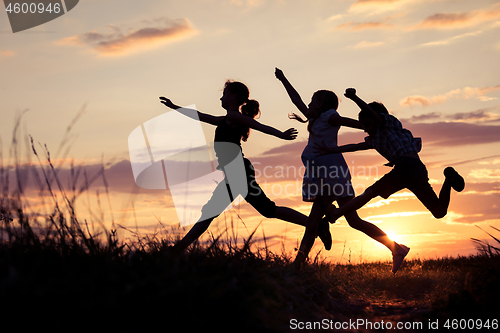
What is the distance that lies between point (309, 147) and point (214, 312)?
3.20 metres

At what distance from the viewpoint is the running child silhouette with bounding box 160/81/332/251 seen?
4.99 meters

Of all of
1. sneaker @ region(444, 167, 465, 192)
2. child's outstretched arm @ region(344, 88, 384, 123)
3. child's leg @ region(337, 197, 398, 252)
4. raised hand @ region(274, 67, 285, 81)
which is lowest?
child's leg @ region(337, 197, 398, 252)

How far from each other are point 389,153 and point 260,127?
166cm

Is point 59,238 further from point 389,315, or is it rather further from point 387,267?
point 387,267

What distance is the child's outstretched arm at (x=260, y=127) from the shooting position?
459 centimetres

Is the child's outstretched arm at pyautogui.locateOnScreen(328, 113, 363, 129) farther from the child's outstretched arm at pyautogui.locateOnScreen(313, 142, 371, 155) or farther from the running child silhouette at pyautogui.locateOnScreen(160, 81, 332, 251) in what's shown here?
the running child silhouette at pyautogui.locateOnScreen(160, 81, 332, 251)

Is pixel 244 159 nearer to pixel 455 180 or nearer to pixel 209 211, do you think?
pixel 209 211

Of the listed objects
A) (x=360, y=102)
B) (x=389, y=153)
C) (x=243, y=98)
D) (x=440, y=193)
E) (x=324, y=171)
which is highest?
(x=243, y=98)

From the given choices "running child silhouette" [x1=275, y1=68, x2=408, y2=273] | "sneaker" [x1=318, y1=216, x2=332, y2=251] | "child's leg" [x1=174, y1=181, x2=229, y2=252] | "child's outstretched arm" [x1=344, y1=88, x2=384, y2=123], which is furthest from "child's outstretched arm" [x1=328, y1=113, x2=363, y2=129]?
"child's leg" [x1=174, y1=181, x2=229, y2=252]

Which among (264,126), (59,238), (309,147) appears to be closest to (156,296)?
(59,238)

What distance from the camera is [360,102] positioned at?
4.95 m

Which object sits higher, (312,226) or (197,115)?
(197,115)

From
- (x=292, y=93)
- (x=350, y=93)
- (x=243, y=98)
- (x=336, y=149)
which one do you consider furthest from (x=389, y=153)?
(x=243, y=98)

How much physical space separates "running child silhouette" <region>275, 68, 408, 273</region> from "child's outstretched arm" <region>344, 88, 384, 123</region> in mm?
222
